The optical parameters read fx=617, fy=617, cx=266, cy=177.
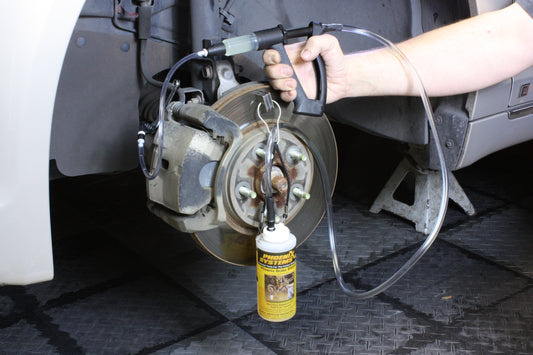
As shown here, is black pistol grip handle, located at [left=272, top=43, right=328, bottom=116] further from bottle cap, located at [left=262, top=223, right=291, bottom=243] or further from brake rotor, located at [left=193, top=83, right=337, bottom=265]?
bottle cap, located at [left=262, top=223, right=291, bottom=243]

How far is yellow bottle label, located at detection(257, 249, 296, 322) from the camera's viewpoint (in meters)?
1.08

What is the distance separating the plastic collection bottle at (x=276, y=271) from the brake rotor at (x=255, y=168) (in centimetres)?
7

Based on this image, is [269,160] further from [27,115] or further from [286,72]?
[27,115]

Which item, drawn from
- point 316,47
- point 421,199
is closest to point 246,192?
point 316,47

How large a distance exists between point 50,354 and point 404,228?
972mm

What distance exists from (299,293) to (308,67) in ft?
1.73

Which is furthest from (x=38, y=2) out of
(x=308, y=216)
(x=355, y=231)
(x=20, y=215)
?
(x=355, y=231)

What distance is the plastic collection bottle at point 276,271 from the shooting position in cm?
107

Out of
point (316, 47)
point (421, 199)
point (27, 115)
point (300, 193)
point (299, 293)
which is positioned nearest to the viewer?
point (27, 115)

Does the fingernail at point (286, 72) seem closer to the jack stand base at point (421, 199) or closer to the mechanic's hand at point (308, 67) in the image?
the mechanic's hand at point (308, 67)

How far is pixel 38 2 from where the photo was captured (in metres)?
0.77

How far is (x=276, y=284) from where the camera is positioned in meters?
1.09

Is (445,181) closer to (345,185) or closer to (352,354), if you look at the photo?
(352,354)

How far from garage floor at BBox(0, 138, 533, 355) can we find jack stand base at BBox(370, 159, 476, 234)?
0.03 metres
